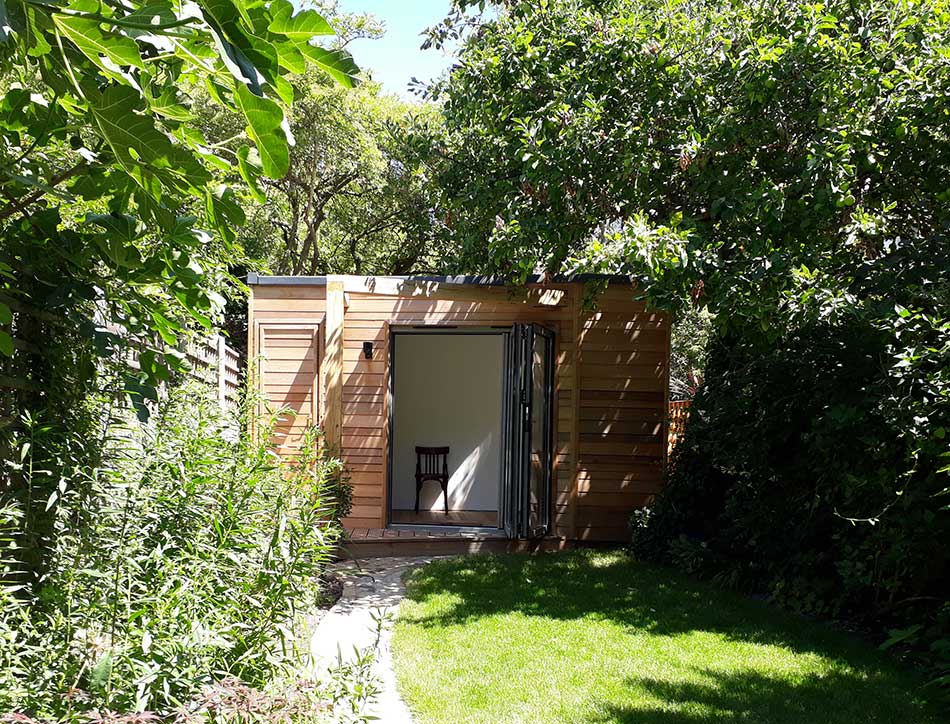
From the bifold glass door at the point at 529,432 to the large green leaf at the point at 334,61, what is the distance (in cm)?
608

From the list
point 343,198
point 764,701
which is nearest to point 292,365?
point 764,701

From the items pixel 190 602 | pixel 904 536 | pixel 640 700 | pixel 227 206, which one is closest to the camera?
pixel 227 206

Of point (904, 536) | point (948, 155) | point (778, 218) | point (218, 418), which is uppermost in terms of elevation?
point (948, 155)

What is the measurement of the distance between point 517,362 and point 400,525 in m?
2.07

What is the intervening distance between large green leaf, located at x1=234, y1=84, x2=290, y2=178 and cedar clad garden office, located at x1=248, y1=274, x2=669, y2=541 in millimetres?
6205

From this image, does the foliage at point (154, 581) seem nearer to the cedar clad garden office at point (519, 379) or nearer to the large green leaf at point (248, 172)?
the large green leaf at point (248, 172)

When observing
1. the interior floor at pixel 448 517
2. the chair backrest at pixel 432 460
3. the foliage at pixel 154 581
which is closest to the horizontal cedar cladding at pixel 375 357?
the interior floor at pixel 448 517

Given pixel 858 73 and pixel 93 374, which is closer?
pixel 93 374

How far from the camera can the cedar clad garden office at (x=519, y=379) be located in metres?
7.57

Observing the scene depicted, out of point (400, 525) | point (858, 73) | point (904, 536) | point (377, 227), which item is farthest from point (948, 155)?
point (377, 227)

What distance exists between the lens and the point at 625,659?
440 cm

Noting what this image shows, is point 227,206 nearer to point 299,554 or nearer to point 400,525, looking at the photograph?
point 299,554

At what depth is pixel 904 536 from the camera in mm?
4426

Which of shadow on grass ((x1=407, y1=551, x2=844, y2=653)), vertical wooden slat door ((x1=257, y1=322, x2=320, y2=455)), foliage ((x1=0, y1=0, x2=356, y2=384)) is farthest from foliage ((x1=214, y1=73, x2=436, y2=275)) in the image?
foliage ((x1=0, y1=0, x2=356, y2=384))
